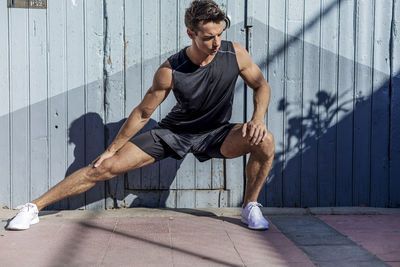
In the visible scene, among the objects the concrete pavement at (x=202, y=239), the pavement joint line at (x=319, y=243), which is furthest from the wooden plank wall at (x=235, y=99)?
the pavement joint line at (x=319, y=243)

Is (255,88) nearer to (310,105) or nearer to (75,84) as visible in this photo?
Result: (310,105)

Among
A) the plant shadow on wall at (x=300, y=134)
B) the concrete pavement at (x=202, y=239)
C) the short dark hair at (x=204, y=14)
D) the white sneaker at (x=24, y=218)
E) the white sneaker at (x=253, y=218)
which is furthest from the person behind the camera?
the plant shadow on wall at (x=300, y=134)

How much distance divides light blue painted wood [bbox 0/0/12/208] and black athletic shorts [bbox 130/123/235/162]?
1.23 metres

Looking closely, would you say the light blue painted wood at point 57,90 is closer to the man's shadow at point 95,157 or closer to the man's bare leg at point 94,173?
the man's shadow at point 95,157

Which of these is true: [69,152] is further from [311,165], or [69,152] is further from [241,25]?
[311,165]

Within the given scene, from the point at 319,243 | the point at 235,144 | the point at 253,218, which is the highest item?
the point at 235,144

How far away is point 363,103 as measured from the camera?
4.48 m

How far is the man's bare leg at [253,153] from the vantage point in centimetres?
376

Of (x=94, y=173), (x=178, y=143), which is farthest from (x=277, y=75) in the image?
(x=94, y=173)

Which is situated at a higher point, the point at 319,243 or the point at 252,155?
the point at 252,155

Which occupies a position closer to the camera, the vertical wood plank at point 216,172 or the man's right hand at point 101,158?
the man's right hand at point 101,158

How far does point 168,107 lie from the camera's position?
4.38m

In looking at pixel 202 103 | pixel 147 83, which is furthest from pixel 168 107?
pixel 202 103

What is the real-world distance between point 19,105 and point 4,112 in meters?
0.15
